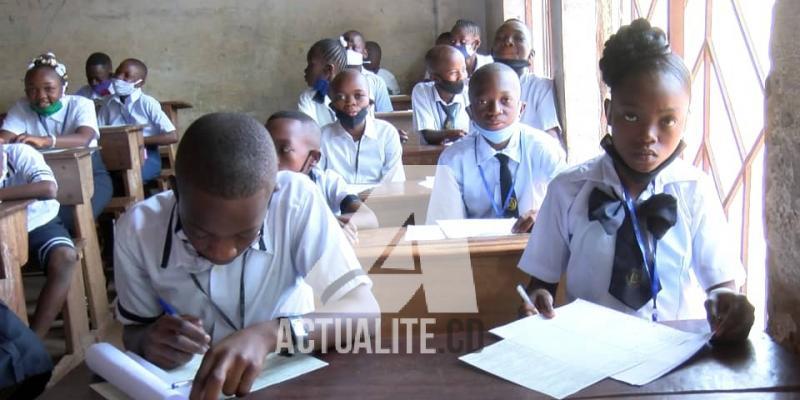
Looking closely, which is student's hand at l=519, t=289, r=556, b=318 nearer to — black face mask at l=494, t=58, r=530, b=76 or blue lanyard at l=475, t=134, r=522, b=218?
blue lanyard at l=475, t=134, r=522, b=218

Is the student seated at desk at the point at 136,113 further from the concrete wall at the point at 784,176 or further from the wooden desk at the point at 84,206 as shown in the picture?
the concrete wall at the point at 784,176

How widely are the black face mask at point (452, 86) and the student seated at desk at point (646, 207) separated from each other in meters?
3.13

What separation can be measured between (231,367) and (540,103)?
3342 millimetres

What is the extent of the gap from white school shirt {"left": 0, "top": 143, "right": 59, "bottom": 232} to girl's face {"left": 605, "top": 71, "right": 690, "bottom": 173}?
2465 mm

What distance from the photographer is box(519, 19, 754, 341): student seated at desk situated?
135 centimetres

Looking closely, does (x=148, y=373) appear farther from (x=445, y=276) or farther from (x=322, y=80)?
(x=322, y=80)

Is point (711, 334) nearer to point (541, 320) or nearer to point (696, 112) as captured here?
point (541, 320)

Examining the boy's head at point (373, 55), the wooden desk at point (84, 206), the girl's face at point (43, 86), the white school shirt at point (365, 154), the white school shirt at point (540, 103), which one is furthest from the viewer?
the boy's head at point (373, 55)

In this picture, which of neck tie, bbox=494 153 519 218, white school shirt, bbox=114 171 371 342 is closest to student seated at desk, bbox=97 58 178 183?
neck tie, bbox=494 153 519 218

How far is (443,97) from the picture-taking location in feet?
15.2

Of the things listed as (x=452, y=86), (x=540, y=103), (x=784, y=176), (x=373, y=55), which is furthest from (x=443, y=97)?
(x=784, y=176)

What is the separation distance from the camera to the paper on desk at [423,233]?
208cm

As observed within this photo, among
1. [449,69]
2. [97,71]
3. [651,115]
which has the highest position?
[97,71]

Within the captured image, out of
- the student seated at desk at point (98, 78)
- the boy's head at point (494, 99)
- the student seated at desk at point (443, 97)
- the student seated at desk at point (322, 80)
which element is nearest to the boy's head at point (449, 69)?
the student seated at desk at point (443, 97)
